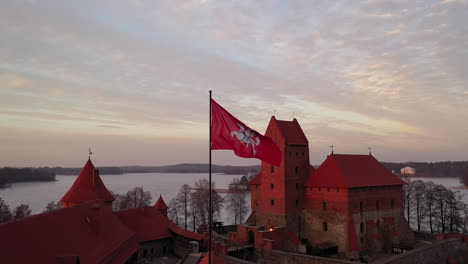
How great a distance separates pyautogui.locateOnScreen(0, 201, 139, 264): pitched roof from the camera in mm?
13326

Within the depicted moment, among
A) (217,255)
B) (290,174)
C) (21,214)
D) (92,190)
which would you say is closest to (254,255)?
(217,255)

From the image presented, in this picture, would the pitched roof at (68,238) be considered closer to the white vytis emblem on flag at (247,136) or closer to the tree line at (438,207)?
the white vytis emblem on flag at (247,136)

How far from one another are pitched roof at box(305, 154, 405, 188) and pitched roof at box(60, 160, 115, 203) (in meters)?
17.7

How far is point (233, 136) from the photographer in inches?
428

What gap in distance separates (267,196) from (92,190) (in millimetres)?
14900

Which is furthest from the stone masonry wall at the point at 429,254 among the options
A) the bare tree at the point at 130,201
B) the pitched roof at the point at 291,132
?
the bare tree at the point at 130,201

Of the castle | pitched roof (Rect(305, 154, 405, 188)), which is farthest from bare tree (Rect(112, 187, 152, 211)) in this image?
pitched roof (Rect(305, 154, 405, 188))

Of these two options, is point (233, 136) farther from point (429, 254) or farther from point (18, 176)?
point (18, 176)

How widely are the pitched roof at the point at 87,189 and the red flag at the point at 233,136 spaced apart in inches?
808

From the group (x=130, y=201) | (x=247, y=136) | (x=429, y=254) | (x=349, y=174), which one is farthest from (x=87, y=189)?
(x=429, y=254)

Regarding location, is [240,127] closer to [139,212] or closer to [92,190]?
[92,190]

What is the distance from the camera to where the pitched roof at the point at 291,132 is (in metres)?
29.3

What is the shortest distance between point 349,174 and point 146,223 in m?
18.4

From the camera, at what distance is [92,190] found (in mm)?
28031
